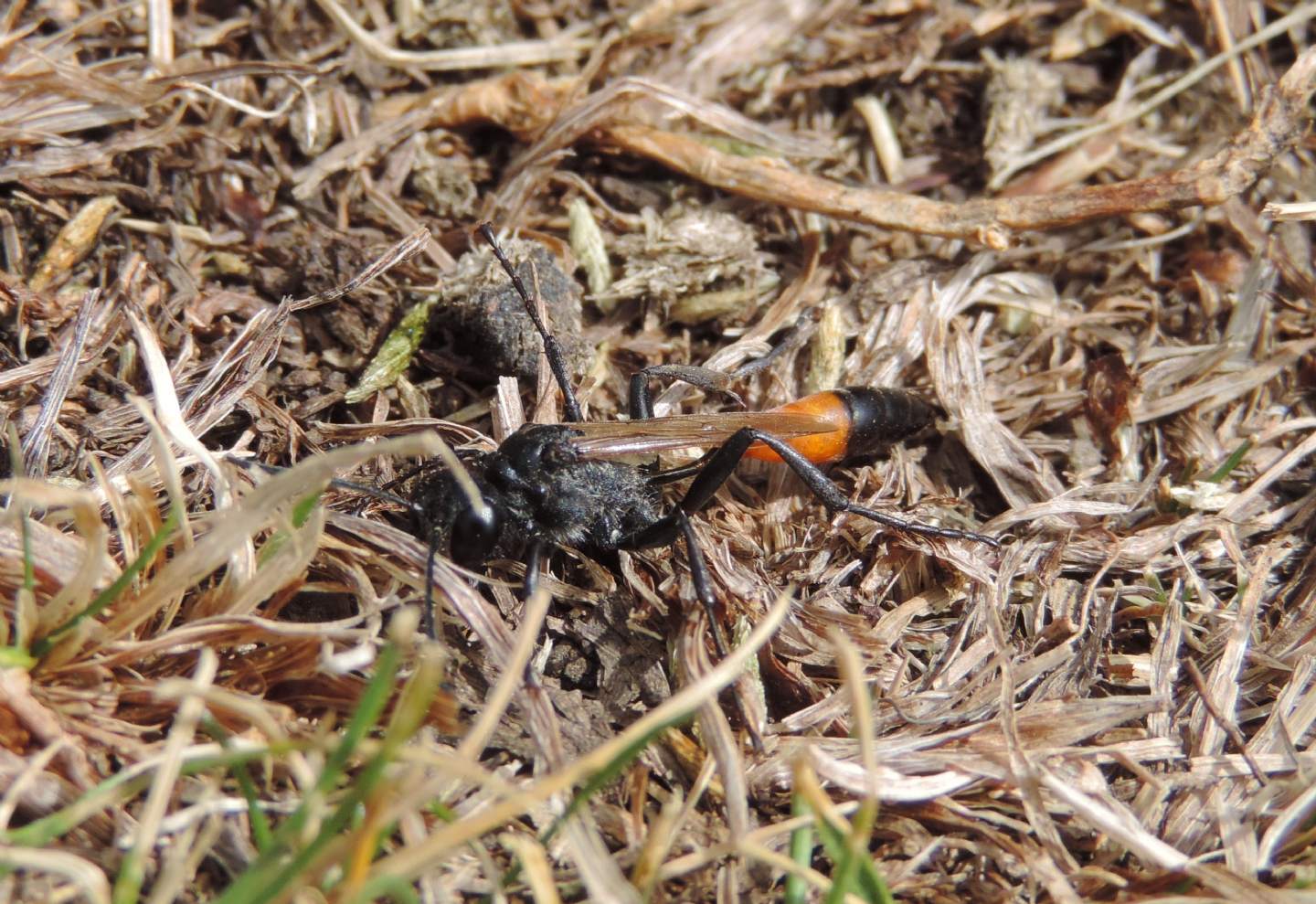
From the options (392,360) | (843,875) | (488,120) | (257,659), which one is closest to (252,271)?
(392,360)

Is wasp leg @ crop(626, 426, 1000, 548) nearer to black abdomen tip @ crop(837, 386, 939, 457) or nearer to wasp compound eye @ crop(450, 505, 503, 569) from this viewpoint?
black abdomen tip @ crop(837, 386, 939, 457)

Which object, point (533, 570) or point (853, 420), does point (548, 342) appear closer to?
point (533, 570)

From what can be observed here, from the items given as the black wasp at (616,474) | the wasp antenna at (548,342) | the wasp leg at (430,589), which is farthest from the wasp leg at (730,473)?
the wasp leg at (430,589)

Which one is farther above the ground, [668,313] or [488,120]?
[488,120]

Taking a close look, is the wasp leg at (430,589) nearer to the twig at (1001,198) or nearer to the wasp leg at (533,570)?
the wasp leg at (533,570)

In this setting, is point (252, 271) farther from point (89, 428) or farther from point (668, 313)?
point (668, 313)

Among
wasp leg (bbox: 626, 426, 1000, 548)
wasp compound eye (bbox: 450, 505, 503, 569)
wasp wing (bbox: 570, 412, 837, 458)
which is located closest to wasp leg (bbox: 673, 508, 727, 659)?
wasp leg (bbox: 626, 426, 1000, 548)
